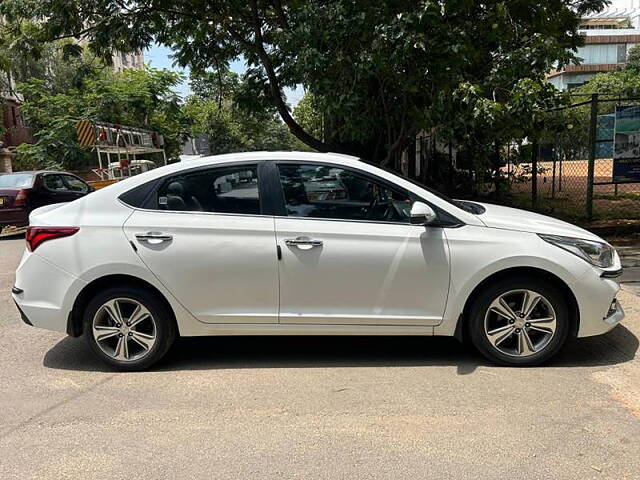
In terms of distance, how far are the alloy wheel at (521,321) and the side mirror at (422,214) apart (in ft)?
2.59

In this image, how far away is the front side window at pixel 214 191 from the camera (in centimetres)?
426

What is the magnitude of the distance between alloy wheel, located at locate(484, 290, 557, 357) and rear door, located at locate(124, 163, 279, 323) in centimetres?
166

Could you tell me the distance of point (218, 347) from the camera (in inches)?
192

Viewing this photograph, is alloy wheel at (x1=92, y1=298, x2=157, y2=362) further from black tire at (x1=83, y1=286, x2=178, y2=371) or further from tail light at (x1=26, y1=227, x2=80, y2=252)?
tail light at (x1=26, y1=227, x2=80, y2=252)

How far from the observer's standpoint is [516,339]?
13.7 ft

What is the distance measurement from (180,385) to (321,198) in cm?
177

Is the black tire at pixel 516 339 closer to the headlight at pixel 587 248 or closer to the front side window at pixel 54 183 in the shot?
the headlight at pixel 587 248

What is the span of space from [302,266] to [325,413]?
1.08 m

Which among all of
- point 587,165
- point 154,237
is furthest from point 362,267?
point 587,165

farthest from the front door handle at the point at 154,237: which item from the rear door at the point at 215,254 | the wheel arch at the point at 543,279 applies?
the wheel arch at the point at 543,279

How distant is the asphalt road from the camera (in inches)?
119

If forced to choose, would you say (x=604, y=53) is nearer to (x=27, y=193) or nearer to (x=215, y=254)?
(x=27, y=193)

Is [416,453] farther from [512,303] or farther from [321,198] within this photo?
[321,198]

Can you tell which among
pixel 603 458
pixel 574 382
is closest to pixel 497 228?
pixel 574 382
